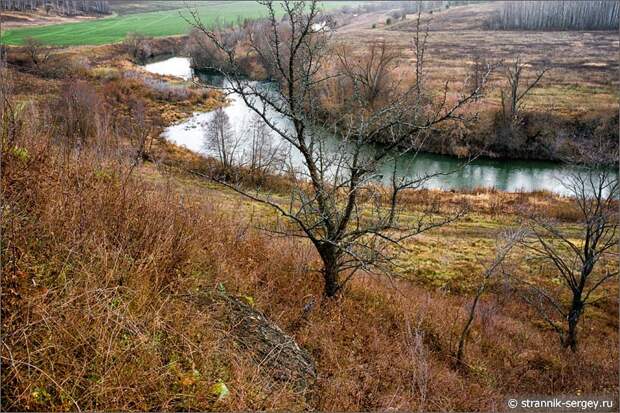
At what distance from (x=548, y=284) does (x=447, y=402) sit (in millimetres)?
11242

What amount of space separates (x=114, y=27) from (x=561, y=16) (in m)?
79.0

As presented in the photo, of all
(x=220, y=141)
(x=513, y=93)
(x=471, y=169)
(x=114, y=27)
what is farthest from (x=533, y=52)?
(x=114, y=27)

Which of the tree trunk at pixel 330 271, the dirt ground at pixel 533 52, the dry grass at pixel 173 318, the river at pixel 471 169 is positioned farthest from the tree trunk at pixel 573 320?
the dirt ground at pixel 533 52

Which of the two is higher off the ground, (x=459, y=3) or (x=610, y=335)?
(x=459, y=3)

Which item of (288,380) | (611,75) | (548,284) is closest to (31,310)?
(288,380)

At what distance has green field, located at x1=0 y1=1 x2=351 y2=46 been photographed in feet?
34.9

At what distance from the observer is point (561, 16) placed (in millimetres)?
78312

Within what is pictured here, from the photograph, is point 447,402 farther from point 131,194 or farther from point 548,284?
point 548,284

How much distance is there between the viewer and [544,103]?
39.2 m

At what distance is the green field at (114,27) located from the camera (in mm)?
10635

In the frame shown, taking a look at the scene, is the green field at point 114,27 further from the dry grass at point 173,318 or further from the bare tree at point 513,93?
the bare tree at point 513,93

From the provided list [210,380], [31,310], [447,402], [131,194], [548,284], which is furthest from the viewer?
[548,284]

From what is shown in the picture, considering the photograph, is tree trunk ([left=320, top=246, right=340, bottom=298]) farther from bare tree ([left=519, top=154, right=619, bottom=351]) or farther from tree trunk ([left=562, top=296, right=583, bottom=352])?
tree trunk ([left=562, top=296, right=583, bottom=352])

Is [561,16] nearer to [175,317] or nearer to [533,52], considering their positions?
[533,52]
